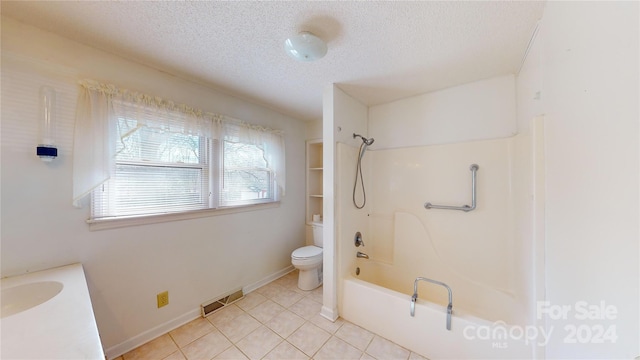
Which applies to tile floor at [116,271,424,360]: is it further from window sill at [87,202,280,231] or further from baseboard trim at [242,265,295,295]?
window sill at [87,202,280,231]

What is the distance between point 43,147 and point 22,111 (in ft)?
0.75

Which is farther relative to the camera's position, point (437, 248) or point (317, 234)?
point (317, 234)

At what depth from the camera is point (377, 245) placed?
2350 millimetres

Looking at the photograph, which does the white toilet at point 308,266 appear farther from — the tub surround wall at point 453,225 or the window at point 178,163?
the window at point 178,163

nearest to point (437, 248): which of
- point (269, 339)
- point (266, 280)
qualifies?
point (269, 339)

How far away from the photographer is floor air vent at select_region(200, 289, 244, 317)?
191 centimetres

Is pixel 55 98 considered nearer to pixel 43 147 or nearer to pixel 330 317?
pixel 43 147

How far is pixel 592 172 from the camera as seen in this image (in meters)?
0.70

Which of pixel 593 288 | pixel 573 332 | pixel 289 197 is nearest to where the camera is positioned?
pixel 593 288

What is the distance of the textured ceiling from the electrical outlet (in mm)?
1885

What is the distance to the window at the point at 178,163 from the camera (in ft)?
4.90

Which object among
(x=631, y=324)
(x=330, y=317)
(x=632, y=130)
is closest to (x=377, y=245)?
(x=330, y=317)

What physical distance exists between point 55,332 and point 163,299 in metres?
1.21

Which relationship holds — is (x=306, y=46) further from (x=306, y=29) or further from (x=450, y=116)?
(x=450, y=116)
